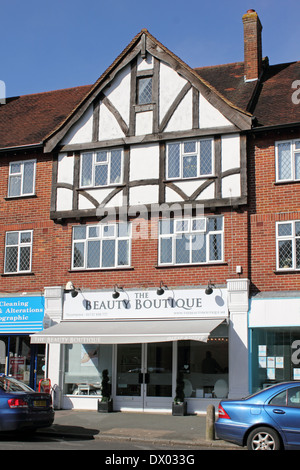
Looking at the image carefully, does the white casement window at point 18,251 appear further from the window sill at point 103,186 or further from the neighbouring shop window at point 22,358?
the window sill at point 103,186

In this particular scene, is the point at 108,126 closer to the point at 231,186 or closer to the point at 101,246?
the point at 101,246

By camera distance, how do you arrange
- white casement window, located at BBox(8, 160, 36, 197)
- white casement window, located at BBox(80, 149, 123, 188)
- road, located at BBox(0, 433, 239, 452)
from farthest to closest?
white casement window, located at BBox(8, 160, 36, 197), white casement window, located at BBox(80, 149, 123, 188), road, located at BBox(0, 433, 239, 452)

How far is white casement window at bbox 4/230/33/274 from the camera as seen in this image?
73.0ft

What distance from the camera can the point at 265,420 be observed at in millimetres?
11664

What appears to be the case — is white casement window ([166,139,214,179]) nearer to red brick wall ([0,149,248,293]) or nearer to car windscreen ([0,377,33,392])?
red brick wall ([0,149,248,293])

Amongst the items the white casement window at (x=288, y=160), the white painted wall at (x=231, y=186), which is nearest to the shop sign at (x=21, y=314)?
the white painted wall at (x=231, y=186)

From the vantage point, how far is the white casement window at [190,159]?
2000cm

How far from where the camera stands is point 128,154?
21.0 m

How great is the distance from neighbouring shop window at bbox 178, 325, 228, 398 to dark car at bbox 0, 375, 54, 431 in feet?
19.3

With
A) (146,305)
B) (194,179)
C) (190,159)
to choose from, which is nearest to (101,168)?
(190,159)

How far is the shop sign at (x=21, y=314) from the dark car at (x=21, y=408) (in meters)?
6.45

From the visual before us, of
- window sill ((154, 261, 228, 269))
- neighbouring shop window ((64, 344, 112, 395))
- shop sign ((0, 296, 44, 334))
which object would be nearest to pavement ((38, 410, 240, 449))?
neighbouring shop window ((64, 344, 112, 395))
